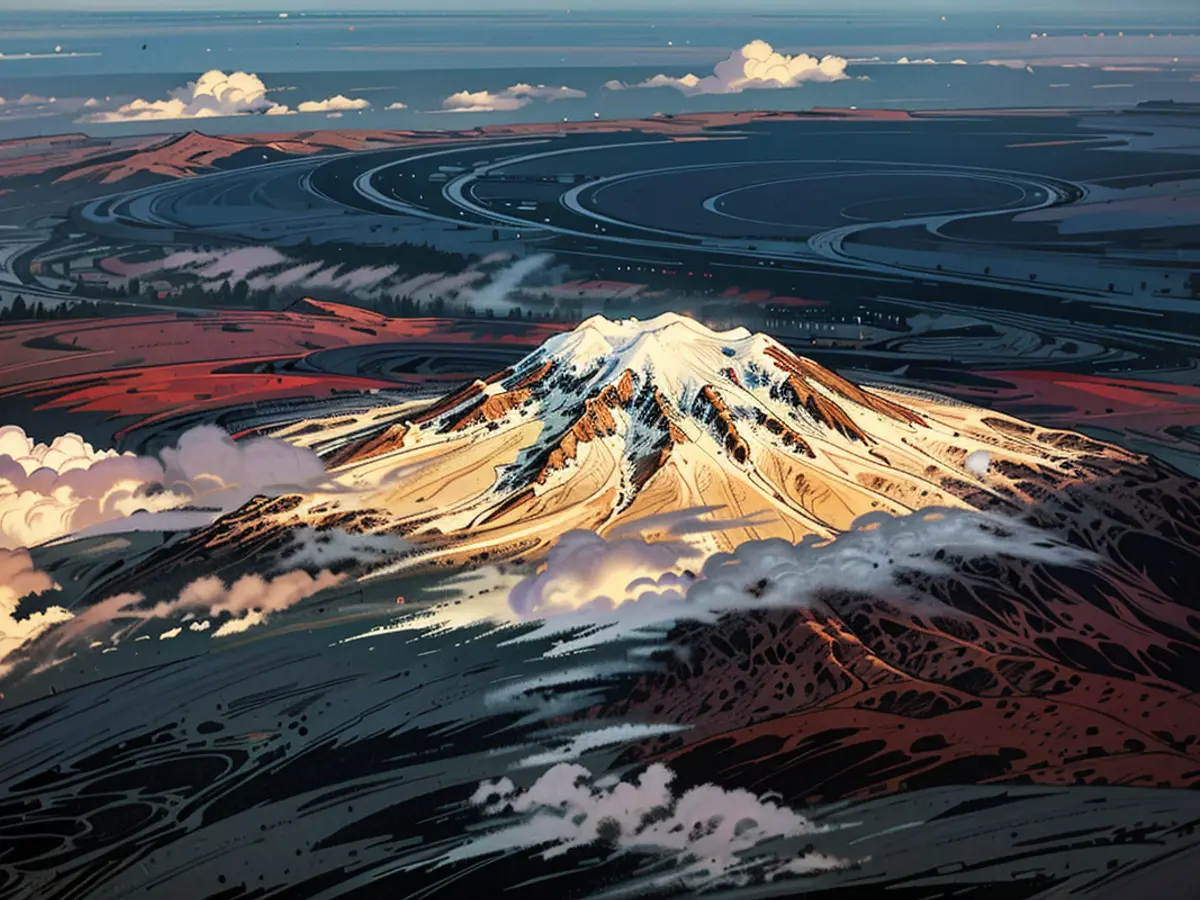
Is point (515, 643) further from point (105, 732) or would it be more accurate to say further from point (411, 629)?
point (105, 732)

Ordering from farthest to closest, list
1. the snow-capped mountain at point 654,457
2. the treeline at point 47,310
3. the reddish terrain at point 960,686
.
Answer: the treeline at point 47,310
the snow-capped mountain at point 654,457
the reddish terrain at point 960,686

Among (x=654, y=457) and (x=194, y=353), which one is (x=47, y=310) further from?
(x=654, y=457)

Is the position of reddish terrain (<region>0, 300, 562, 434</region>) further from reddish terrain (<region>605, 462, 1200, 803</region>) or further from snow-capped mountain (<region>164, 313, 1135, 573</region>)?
reddish terrain (<region>605, 462, 1200, 803</region>)

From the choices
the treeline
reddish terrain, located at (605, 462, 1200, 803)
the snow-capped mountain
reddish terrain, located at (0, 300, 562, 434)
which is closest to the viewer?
reddish terrain, located at (605, 462, 1200, 803)

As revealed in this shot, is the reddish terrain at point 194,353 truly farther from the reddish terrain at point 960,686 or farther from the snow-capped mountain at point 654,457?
the reddish terrain at point 960,686

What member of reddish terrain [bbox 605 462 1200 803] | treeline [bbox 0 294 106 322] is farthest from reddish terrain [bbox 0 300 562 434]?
reddish terrain [bbox 605 462 1200 803]

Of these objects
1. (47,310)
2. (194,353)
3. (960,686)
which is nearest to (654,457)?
(960,686)

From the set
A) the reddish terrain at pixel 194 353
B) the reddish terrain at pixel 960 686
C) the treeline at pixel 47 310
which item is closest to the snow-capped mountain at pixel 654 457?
the reddish terrain at pixel 960 686

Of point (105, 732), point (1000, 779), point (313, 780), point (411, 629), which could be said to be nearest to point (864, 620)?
point (1000, 779)
